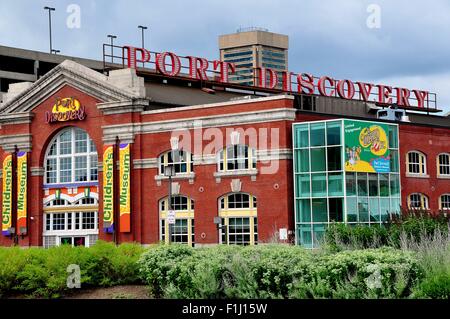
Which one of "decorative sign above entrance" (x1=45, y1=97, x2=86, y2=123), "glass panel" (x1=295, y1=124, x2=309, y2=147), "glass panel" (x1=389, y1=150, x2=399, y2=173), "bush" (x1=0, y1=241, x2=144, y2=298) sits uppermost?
"decorative sign above entrance" (x1=45, y1=97, x2=86, y2=123)

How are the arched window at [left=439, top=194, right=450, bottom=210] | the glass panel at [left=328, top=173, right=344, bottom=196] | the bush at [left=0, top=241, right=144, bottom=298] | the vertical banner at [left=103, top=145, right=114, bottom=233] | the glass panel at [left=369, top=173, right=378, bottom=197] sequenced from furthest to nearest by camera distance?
the arched window at [left=439, top=194, right=450, bottom=210] < the vertical banner at [left=103, top=145, right=114, bottom=233] < the glass panel at [left=369, top=173, right=378, bottom=197] < the glass panel at [left=328, top=173, right=344, bottom=196] < the bush at [left=0, top=241, right=144, bottom=298]

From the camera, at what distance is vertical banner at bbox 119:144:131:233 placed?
183 ft

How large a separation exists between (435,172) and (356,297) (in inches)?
1573

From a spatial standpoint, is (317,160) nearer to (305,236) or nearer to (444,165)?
(305,236)

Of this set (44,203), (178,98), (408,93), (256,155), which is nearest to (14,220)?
(44,203)

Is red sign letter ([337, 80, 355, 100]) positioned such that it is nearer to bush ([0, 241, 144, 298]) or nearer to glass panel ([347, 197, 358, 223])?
glass panel ([347, 197, 358, 223])

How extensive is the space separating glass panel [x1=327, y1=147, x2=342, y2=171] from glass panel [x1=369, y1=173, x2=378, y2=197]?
9.34ft

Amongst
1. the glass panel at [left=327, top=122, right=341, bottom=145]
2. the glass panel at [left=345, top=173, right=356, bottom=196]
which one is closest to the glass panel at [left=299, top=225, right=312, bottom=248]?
the glass panel at [left=345, top=173, right=356, bottom=196]

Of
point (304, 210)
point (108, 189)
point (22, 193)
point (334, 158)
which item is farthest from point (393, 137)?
point (22, 193)

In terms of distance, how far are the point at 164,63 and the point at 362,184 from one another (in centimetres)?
2107

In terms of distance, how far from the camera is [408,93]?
249 ft

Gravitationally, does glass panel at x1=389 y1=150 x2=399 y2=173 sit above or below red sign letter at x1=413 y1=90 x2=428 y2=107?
below

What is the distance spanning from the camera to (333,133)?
4912cm
